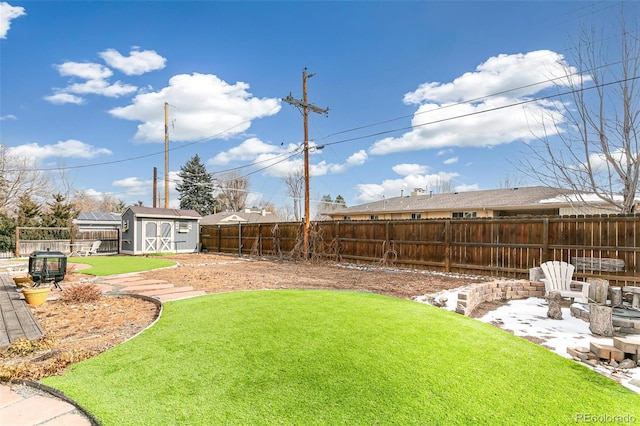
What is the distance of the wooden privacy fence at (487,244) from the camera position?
280 inches

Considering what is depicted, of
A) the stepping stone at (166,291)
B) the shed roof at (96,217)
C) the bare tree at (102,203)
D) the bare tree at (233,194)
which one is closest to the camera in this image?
the stepping stone at (166,291)

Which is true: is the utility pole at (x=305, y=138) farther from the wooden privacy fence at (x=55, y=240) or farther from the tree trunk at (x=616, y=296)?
the wooden privacy fence at (x=55, y=240)

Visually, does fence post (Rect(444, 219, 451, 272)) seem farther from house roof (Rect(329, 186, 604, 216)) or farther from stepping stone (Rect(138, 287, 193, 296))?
stepping stone (Rect(138, 287, 193, 296))

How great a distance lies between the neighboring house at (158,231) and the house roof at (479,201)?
9.76 metres

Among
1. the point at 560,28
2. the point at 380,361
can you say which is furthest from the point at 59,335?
the point at 560,28

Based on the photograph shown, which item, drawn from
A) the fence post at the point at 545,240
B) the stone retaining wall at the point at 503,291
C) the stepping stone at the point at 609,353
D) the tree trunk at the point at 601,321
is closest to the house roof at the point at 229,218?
the fence post at the point at 545,240

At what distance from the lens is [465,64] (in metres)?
11.5

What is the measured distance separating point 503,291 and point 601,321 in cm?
233

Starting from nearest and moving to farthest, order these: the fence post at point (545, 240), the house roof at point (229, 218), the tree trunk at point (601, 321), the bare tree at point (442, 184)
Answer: the tree trunk at point (601, 321), the fence post at point (545, 240), the house roof at point (229, 218), the bare tree at point (442, 184)

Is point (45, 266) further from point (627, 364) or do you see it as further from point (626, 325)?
point (626, 325)

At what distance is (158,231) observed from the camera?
1912 cm

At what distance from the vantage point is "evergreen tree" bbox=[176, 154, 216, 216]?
37.7 m

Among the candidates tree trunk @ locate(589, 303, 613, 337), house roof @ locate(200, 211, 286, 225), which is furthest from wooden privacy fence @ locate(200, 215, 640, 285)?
house roof @ locate(200, 211, 286, 225)

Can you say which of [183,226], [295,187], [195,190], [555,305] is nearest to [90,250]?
[183,226]
